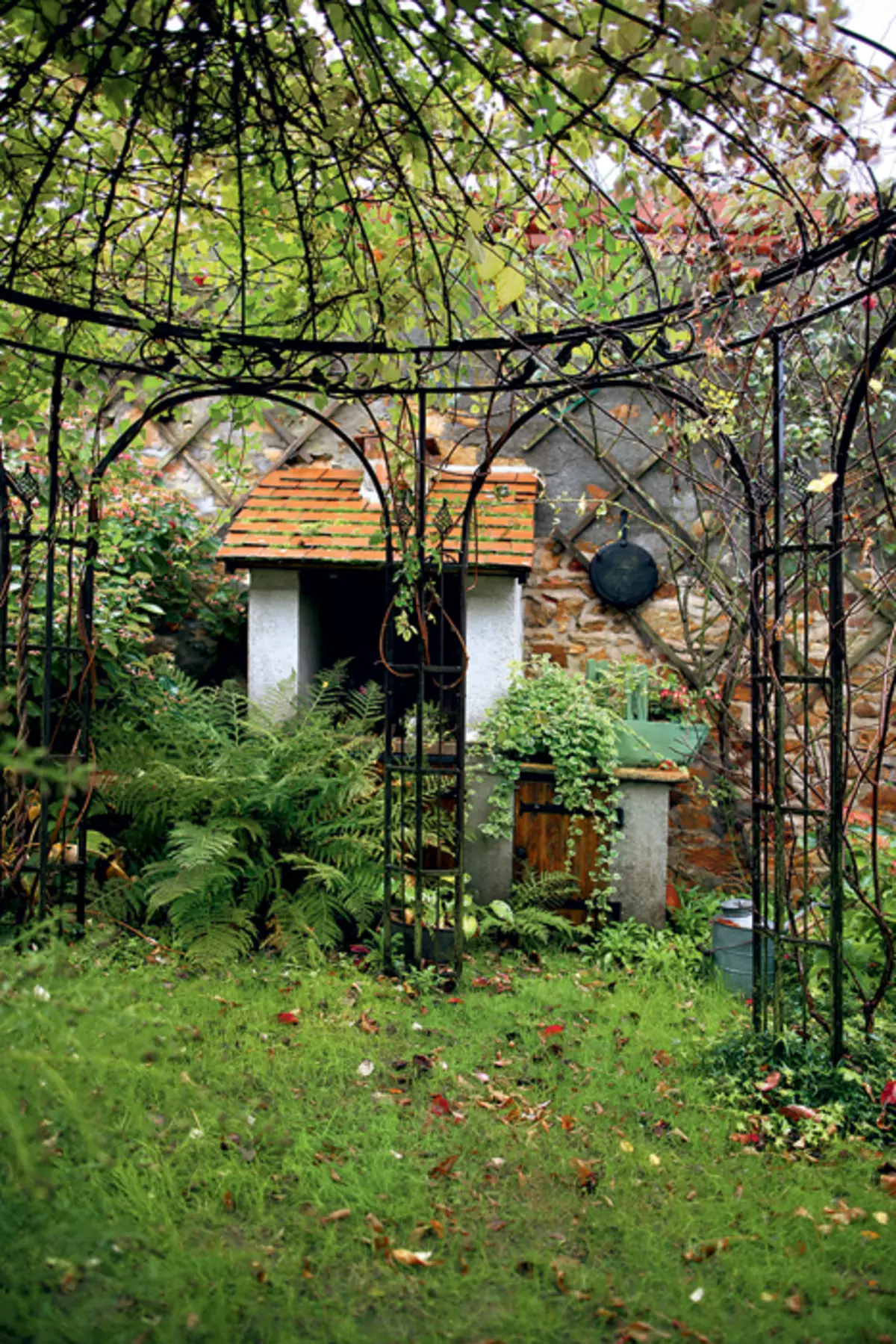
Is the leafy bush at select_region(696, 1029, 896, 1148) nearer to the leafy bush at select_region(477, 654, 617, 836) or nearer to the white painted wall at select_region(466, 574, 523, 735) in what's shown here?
the leafy bush at select_region(477, 654, 617, 836)

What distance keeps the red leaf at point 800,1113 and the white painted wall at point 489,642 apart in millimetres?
2708

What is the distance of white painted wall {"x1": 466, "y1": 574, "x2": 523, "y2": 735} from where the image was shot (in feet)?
16.6

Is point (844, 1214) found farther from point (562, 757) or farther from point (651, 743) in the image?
point (651, 743)

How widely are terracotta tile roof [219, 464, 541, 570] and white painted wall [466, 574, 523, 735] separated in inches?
9.8

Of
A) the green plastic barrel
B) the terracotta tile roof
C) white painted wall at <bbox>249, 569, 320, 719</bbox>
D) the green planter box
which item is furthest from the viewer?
white painted wall at <bbox>249, 569, 320, 719</bbox>

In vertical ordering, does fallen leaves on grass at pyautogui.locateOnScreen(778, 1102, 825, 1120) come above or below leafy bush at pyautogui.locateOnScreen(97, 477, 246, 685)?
below

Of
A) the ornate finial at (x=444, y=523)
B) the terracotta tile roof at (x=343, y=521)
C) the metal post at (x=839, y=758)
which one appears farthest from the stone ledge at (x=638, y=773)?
the metal post at (x=839, y=758)

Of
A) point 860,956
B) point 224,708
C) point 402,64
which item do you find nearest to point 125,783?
point 224,708

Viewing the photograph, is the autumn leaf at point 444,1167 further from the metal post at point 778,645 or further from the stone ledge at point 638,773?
the stone ledge at point 638,773

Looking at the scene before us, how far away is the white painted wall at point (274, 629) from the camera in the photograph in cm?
521

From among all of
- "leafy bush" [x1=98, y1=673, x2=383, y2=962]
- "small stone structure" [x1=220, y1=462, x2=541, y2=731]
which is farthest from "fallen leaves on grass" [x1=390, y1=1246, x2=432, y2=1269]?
"small stone structure" [x1=220, y1=462, x2=541, y2=731]

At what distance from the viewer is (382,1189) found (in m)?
2.30

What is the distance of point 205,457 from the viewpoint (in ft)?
21.1

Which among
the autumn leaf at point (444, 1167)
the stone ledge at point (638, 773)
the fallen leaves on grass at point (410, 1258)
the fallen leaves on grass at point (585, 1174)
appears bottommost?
the fallen leaves on grass at point (585, 1174)
